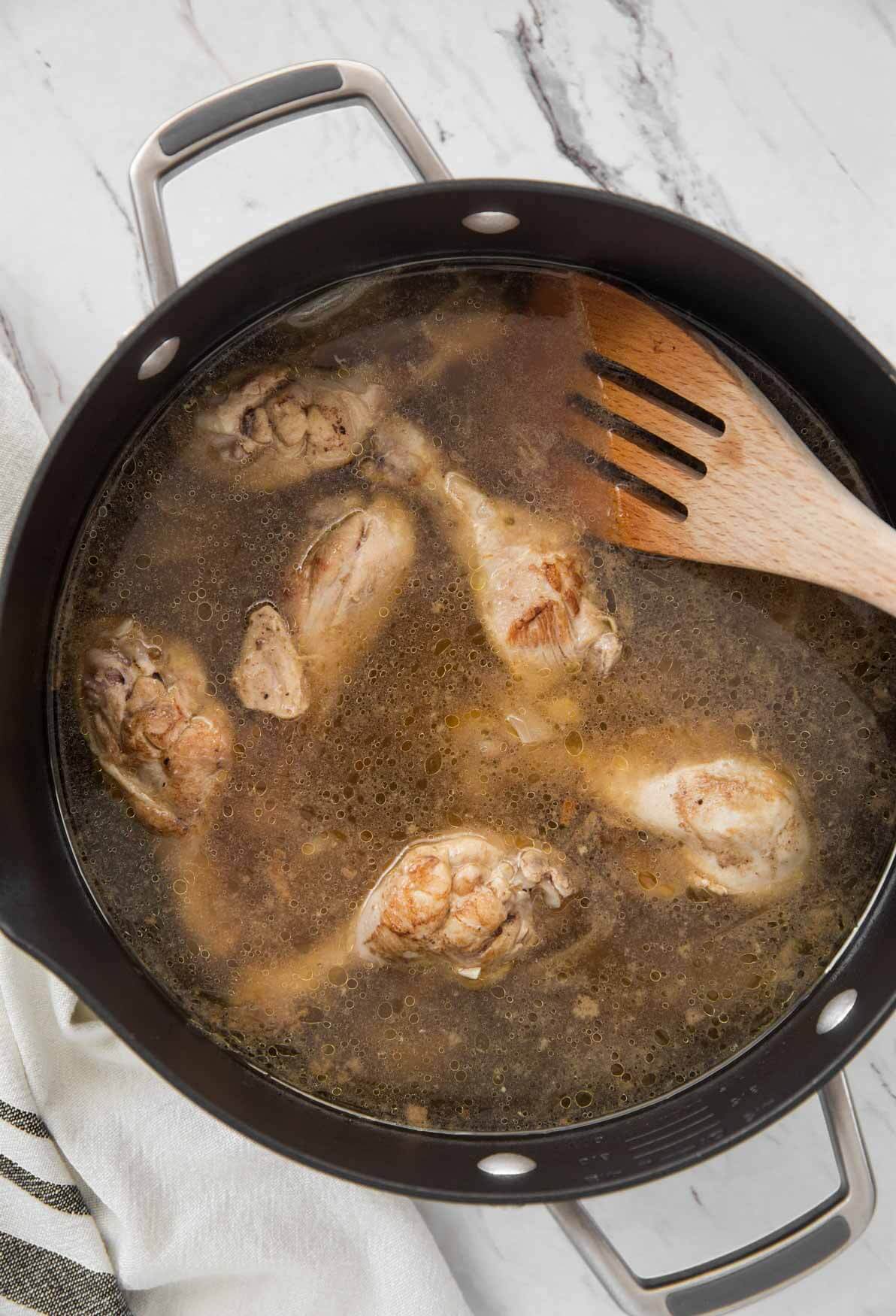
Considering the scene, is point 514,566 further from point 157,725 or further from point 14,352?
point 14,352

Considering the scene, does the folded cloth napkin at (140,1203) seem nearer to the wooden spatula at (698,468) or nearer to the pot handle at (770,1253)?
the pot handle at (770,1253)

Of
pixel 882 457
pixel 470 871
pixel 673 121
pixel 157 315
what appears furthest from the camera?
pixel 673 121

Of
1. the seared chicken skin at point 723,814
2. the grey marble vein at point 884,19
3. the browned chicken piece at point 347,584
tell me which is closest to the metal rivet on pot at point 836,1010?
the seared chicken skin at point 723,814

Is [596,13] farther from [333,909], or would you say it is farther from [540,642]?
[333,909]

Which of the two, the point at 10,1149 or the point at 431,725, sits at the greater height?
the point at 431,725

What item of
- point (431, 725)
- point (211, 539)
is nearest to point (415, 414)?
point (211, 539)

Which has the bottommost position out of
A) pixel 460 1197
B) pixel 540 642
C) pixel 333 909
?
pixel 460 1197

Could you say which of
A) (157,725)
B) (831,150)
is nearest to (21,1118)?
(157,725)
